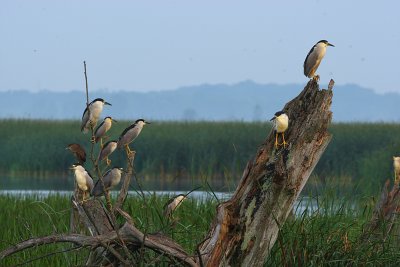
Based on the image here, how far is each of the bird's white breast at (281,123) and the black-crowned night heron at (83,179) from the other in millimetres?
3260

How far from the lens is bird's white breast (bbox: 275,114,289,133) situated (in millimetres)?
6281

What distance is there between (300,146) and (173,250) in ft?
4.28

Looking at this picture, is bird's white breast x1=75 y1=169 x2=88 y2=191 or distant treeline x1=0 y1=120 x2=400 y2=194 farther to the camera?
distant treeline x1=0 y1=120 x2=400 y2=194

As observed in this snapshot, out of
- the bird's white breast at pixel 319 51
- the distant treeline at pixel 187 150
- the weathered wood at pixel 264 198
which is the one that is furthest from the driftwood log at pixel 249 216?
the distant treeline at pixel 187 150

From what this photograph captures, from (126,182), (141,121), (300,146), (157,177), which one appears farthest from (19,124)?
(300,146)

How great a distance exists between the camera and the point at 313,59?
9594mm

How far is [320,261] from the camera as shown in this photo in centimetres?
708

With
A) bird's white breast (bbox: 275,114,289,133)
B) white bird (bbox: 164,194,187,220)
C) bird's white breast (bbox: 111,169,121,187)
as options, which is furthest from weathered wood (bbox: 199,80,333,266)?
bird's white breast (bbox: 111,169,121,187)

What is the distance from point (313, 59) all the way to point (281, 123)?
3.47 meters

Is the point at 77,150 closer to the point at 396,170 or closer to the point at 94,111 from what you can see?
the point at 94,111

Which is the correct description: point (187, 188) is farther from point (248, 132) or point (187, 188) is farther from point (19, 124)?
point (19, 124)

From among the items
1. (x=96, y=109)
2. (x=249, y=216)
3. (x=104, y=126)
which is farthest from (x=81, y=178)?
(x=249, y=216)

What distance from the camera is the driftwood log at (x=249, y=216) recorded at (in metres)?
5.77

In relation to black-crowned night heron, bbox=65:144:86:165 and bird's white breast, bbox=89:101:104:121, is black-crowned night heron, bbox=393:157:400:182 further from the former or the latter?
bird's white breast, bbox=89:101:104:121
